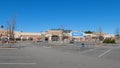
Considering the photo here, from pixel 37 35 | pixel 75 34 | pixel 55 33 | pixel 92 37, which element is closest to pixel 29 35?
pixel 37 35

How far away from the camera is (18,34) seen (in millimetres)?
163000

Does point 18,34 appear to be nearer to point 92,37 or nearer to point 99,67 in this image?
point 92,37

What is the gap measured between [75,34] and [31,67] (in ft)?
179

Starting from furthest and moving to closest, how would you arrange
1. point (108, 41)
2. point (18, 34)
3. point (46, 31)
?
point (46, 31) → point (18, 34) → point (108, 41)

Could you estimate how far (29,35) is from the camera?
167375 mm

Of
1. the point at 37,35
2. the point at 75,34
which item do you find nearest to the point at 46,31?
the point at 37,35

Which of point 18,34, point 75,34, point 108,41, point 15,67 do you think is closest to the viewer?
point 15,67

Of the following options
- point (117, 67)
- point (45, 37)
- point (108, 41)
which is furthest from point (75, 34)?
point (45, 37)

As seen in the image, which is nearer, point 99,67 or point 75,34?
point 99,67

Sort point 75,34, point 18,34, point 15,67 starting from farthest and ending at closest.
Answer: point 18,34
point 75,34
point 15,67

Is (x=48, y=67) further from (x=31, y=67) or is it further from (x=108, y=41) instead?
(x=108, y=41)

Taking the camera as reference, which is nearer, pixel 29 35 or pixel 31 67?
pixel 31 67

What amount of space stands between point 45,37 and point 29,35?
10.8 meters

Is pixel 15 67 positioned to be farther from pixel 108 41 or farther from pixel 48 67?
pixel 108 41
